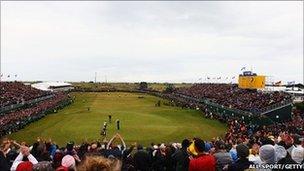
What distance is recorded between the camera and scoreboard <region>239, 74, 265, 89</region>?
3656 inches

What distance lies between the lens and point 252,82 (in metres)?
93.6

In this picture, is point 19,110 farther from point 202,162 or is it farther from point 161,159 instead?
point 202,162

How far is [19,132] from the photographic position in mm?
50781

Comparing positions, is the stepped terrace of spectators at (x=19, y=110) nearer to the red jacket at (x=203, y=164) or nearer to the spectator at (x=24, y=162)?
the spectator at (x=24, y=162)

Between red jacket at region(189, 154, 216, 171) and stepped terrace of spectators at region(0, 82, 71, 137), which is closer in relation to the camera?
red jacket at region(189, 154, 216, 171)

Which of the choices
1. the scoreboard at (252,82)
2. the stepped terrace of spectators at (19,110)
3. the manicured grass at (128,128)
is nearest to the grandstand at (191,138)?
the stepped terrace of spectators at (19,110)

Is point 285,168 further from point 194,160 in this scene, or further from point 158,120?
point 158,120

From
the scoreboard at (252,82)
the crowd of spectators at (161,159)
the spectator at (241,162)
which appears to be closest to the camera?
the crowd of spectators at (161,159)

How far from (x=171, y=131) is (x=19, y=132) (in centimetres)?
1599

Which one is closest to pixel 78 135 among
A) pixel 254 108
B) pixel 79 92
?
pixel 254 108

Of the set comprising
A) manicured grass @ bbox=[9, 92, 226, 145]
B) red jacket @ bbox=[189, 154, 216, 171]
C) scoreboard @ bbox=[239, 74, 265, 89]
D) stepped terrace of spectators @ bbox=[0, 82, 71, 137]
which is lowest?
manicured grass @ bbox=[9, 92, 226, 145]

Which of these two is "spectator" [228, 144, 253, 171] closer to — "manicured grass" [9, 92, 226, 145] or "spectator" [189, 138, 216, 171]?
"spectator" [189, 138, 216, 171]

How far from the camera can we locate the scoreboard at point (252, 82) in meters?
92.9

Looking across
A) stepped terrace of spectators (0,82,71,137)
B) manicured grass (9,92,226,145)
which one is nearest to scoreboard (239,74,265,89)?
manicured grass (9,92,226,145)
